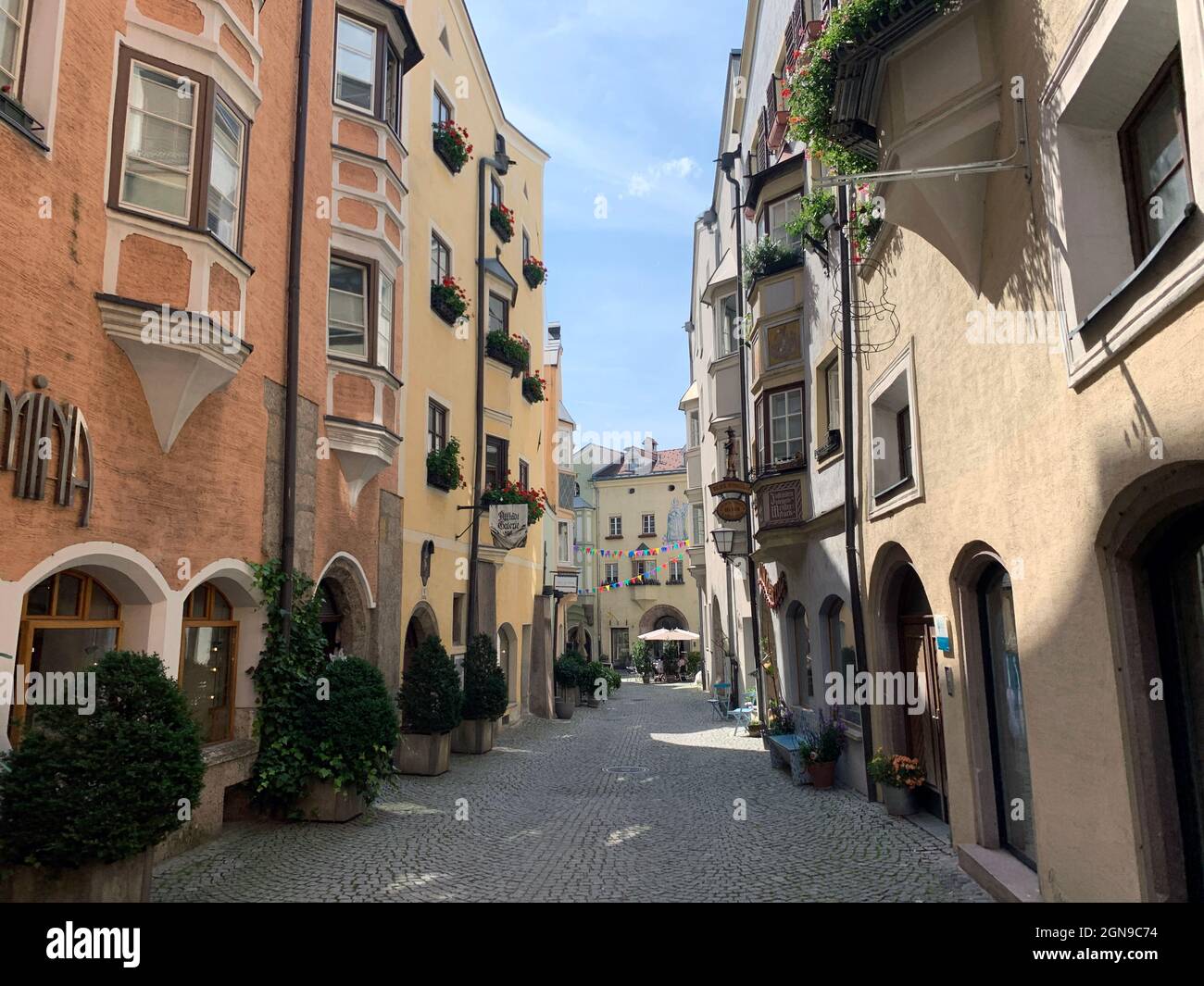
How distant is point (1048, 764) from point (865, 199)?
6715 millimetres

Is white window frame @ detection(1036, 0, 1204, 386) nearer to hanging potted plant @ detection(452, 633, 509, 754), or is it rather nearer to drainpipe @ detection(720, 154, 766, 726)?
hanging potted plant @ detection(452, 633, 509, 754)

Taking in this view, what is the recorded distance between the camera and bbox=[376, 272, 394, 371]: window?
12477mm

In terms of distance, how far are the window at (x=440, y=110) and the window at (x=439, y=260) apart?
7.67ft

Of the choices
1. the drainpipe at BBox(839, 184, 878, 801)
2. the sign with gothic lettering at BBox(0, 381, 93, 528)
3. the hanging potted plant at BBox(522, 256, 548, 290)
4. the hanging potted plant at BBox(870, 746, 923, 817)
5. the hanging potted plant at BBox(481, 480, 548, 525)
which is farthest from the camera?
the hanging potted plant at BBox(522, 256, 548, 290)

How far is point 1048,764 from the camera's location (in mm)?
6273

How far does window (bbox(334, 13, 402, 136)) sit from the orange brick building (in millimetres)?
613

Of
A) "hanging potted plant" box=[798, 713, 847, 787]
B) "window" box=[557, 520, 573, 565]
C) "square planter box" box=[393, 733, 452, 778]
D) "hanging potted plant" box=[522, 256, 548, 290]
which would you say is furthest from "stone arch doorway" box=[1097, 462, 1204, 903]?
A: "window" box=[557, 520, 573, 565]

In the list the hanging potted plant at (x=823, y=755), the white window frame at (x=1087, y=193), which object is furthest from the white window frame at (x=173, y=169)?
the hanging potted plant at (x=823, y=755)

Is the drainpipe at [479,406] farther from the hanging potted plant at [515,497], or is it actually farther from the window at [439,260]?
the window at [439,260]

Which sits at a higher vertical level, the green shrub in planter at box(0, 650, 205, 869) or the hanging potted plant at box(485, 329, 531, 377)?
the hanging potted plant at box(485, 329, 531, 377)

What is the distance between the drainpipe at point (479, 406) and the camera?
57.2 ft

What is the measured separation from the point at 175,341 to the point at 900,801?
9.26 m
